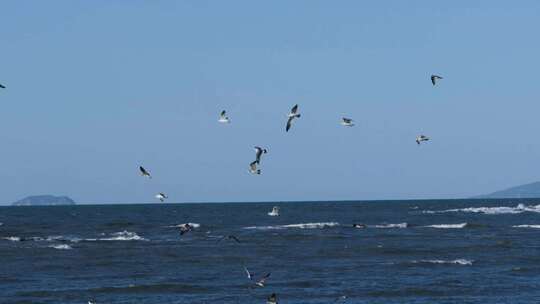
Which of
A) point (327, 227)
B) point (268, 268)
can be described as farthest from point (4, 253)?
point (327, 227)

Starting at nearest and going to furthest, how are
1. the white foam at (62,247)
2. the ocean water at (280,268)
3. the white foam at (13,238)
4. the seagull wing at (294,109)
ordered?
the seagull wing at (294,109) → the ocean water at (280,268) → the white foam at (62,247) → the white foam at (13,238)

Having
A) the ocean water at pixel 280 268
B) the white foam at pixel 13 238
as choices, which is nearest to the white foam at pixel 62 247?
the ocean water at pixel 280 268

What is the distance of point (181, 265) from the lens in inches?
2131

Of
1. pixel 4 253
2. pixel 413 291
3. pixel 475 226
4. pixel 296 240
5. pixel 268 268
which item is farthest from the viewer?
pixel 475 226

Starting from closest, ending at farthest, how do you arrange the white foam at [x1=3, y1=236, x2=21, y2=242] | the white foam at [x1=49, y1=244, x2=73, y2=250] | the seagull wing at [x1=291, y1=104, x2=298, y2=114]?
the seagull wing at [x1=291, y1=104, x2=298, y2=114], the white foam at [x1=49, y1=244, x2=73, y2=250], the white foam at [x1=3, y1=236, x2=21, y2=242]

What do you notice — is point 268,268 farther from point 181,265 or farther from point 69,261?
point 69,261

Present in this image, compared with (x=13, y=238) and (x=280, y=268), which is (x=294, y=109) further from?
(x=13, y=238)

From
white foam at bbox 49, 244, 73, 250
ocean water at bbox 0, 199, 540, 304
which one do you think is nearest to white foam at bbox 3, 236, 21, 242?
ocean water at bbox 0, 199, 540, 304

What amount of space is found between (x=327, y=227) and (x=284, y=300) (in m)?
60.4

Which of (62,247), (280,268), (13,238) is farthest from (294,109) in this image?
(13,238)

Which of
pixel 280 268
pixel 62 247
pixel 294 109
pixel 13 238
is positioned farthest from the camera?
pixel 13 238

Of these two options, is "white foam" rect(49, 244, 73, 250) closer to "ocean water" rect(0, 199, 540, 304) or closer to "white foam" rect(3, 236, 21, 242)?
"ocean water" rect(0, 199, 540, 304)

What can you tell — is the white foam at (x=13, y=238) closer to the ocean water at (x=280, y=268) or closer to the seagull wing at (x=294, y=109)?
the ocean water at (x=280, y=268)

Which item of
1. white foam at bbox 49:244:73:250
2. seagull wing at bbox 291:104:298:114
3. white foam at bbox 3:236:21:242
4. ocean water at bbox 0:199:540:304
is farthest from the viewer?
white foam at bbox 3:236:21:242
